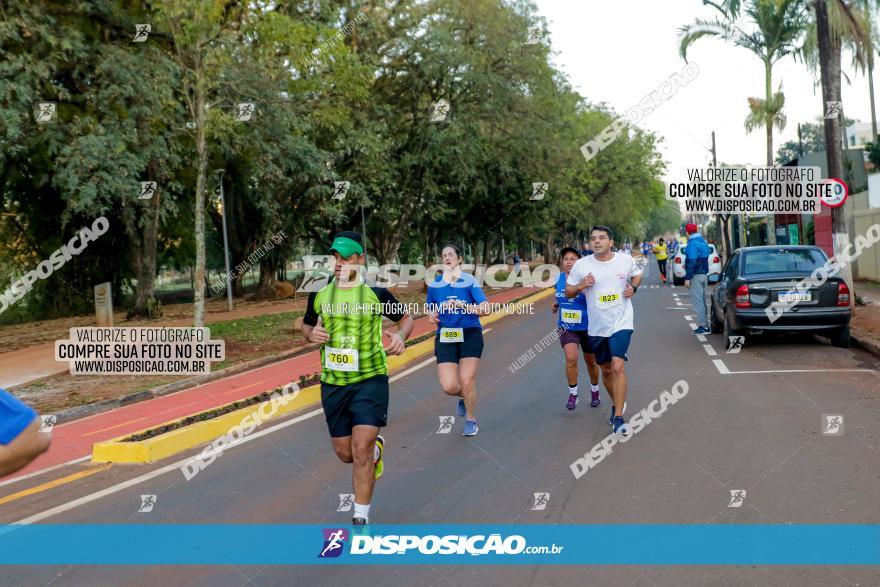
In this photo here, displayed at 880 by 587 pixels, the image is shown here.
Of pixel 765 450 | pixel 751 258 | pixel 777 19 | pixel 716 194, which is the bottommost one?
pixel 765 450

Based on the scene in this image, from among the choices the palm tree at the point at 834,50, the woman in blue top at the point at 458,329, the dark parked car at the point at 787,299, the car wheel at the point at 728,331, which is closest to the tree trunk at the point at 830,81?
the palm tree at the point at 834,50

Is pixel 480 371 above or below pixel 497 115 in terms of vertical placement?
below

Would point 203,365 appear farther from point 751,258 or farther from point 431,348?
point 751,258

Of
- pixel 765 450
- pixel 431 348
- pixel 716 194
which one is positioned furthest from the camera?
pixel 716 194

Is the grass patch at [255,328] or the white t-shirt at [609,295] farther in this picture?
the grass patch at [255,328]

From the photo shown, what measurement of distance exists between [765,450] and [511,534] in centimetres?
293

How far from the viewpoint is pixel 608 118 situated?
6375 cm

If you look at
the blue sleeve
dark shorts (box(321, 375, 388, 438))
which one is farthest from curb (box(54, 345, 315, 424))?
dark shorts (box(321, 375, 388, 438))

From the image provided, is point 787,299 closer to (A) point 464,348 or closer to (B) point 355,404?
(A) point 464,348

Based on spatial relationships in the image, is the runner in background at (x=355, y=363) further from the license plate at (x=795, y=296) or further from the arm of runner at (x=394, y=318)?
the license plate at (x=795, y=296)

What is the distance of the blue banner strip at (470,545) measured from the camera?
4.72m

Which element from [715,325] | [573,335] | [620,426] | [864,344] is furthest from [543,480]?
[715,325]

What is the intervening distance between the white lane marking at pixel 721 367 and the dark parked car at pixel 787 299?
0.90 metres

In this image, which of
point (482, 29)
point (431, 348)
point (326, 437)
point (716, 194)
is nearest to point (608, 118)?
point (716, 194)
